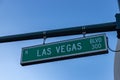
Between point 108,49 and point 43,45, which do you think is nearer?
point 108,49

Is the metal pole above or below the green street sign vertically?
above

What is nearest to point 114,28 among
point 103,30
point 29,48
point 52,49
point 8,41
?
point 103,30

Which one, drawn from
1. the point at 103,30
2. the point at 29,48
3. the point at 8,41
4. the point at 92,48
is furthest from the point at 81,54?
the point at 8,41

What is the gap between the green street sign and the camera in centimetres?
726

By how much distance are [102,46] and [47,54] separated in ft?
4.24

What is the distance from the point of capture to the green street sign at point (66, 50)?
726 centimetres

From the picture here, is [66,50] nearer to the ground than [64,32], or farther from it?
nearer to the ground

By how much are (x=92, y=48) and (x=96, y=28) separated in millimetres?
478

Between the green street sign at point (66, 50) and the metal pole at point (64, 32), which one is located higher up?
the metal pole at point (64, 32)

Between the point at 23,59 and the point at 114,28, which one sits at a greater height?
the point at 114,28

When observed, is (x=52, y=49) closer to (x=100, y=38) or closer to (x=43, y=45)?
(x=43, y=45)

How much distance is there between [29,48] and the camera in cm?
786

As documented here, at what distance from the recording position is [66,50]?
7.45 metres

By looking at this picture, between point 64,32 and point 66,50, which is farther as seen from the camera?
point 64,32
